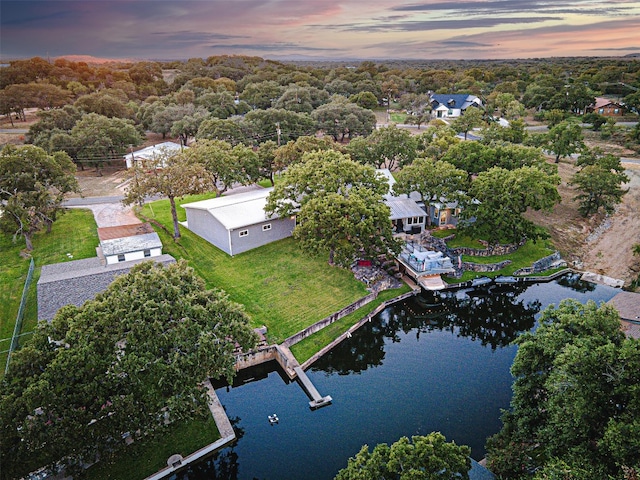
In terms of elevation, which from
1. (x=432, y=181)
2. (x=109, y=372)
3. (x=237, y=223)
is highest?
(x=432, y=181)

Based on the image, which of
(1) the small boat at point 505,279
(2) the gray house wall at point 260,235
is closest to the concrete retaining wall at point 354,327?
(1) the small boat at point 505,279

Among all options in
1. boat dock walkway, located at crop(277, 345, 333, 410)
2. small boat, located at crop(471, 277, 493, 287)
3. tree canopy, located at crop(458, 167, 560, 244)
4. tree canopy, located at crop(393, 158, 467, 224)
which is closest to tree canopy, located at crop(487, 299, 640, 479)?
boat dock walkway, located at crop(277, 345, 333, 410)

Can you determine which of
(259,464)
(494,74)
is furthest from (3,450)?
(494,74)

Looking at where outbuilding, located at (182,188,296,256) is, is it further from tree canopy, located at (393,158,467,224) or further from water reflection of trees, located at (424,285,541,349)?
water reflection of trees, located at (424,285,541,349)

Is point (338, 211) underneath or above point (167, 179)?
underneath

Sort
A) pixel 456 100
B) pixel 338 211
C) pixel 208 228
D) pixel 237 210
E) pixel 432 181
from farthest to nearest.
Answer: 1. pixel 456 100
2. pixel 432 181
3. pixel 208 228
4. pixel 237 210
5. pixel 338 211

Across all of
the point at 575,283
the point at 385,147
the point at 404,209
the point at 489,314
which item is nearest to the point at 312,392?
the point at 489,314

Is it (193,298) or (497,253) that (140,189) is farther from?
(497,253)

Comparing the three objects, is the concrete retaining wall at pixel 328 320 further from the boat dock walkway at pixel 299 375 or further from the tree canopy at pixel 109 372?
the tree canopy at pixel 109 372

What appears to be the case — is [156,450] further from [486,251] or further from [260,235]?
[486,251]
